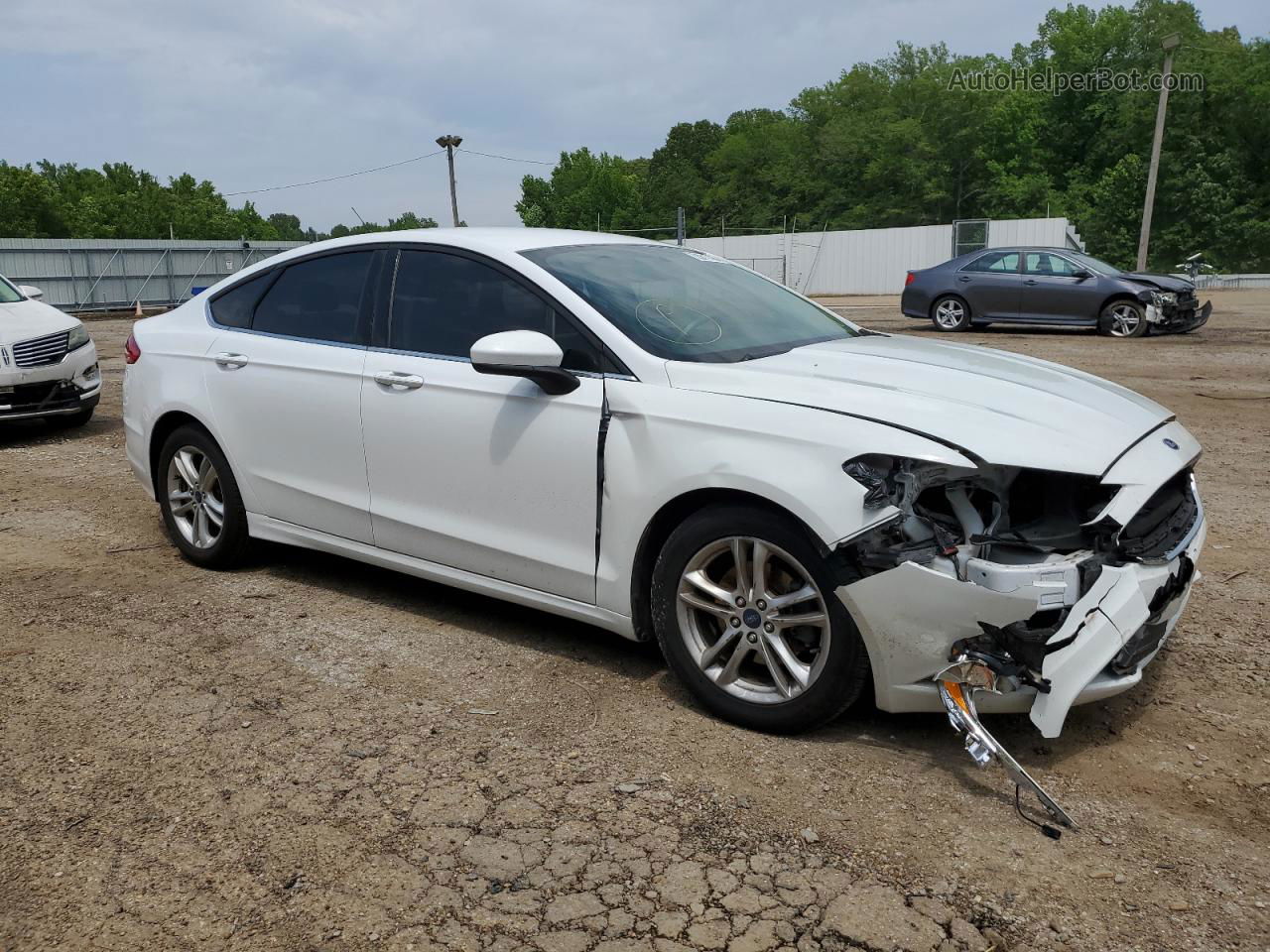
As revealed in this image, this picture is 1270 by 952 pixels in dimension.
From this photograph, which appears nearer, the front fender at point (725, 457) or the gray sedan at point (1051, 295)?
the front fender at point (725, 457)

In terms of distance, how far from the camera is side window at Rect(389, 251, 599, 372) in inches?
158

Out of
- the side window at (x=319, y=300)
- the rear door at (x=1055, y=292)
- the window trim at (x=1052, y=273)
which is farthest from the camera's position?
the window trim at (x=1052, y=273)

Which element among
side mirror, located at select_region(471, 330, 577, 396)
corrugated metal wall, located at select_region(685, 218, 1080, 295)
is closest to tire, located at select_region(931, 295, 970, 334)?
side mirror, located at select_region(471, 330, 577, 396)

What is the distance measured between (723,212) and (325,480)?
265 feet

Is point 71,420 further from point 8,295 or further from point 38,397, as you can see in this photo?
point 8,295

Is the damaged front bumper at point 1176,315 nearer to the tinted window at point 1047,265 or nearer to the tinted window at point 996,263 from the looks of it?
the tinted window at point 1047,265

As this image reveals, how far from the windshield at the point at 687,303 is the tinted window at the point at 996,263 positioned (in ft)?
45.2

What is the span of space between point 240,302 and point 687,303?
2.34 m

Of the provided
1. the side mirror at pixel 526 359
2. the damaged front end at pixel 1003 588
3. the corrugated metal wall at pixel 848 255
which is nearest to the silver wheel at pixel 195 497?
the side mirror at pixel 526 359

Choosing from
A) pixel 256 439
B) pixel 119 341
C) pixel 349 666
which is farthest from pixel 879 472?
pixel 119 341

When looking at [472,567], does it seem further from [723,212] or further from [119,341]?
[723,212]

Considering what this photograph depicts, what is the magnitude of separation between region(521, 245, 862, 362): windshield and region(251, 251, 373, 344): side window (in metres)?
0.93

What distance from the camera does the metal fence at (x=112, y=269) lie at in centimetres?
3144

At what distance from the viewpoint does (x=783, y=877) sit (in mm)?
2719
